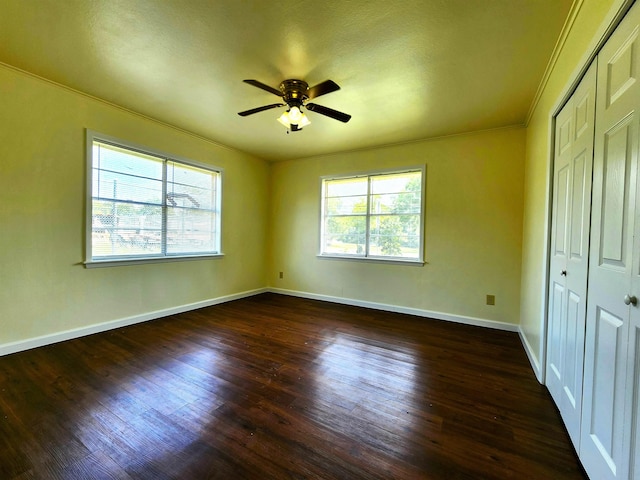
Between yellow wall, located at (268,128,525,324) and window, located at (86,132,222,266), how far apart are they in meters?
1.94

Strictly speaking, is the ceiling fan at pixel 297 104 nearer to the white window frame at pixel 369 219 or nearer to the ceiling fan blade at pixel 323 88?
the ceiling fan blade at pixel 323 88

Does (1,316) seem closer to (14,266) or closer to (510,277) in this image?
(14,266)

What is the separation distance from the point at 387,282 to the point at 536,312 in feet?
6.63

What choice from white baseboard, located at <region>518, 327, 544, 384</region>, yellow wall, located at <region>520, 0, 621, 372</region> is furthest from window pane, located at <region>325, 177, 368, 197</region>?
white baseboard, located at <region>518, 327, 544, 384</region>

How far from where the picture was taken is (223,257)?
14.9 feet

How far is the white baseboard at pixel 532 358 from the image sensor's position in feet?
7.12

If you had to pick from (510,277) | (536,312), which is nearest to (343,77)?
(536,312)

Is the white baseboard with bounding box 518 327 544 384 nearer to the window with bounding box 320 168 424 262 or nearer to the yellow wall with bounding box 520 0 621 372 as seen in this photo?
the yellow wall with bounding box 520 0 621 372

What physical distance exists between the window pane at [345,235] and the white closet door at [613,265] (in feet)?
10.6

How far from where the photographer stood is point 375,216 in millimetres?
4383

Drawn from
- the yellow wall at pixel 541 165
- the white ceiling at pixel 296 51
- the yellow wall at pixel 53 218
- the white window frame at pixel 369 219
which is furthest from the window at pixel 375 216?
the yellow wall at pixel 53 218

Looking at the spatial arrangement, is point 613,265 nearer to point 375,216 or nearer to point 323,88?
point 323,88

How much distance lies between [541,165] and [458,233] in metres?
1.42

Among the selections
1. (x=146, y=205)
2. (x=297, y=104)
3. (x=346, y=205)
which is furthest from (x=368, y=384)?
(x=146, y=205)
